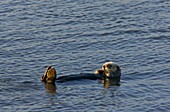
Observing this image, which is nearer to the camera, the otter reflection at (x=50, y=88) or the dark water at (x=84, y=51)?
the dark water at (x=84, y=51)

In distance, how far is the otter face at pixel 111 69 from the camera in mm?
20766

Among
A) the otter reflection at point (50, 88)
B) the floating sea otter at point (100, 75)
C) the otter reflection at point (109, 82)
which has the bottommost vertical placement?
the otter reflection at point (109, 82)

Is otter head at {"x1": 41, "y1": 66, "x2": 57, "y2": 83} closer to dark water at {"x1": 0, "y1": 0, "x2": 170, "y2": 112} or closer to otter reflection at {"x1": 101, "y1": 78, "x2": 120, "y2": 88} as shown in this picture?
dark water at {"x1": 0, "y1": 0, "x2": 170, "y2": 112}

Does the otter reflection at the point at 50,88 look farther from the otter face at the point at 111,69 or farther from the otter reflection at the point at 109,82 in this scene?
the otter face at the point at 111,69

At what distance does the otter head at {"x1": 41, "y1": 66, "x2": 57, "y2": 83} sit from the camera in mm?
19206

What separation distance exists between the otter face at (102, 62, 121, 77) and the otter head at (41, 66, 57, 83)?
224 centimetres

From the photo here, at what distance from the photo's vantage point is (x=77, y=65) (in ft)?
71.9

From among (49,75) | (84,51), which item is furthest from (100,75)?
(84,51)

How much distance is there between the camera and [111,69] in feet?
68.5

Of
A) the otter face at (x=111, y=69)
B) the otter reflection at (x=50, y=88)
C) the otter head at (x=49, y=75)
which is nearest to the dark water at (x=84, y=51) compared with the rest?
the otter reflection at (x=50, y=88)

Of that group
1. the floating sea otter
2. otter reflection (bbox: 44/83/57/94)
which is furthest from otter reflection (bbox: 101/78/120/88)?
otter reflection (bbox: 44/83/57/94)

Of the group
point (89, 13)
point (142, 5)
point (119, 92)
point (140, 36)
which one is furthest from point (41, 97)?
point (142, 5)

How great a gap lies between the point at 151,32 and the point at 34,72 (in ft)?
22.5

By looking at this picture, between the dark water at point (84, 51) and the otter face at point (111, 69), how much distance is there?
0.40 meters
